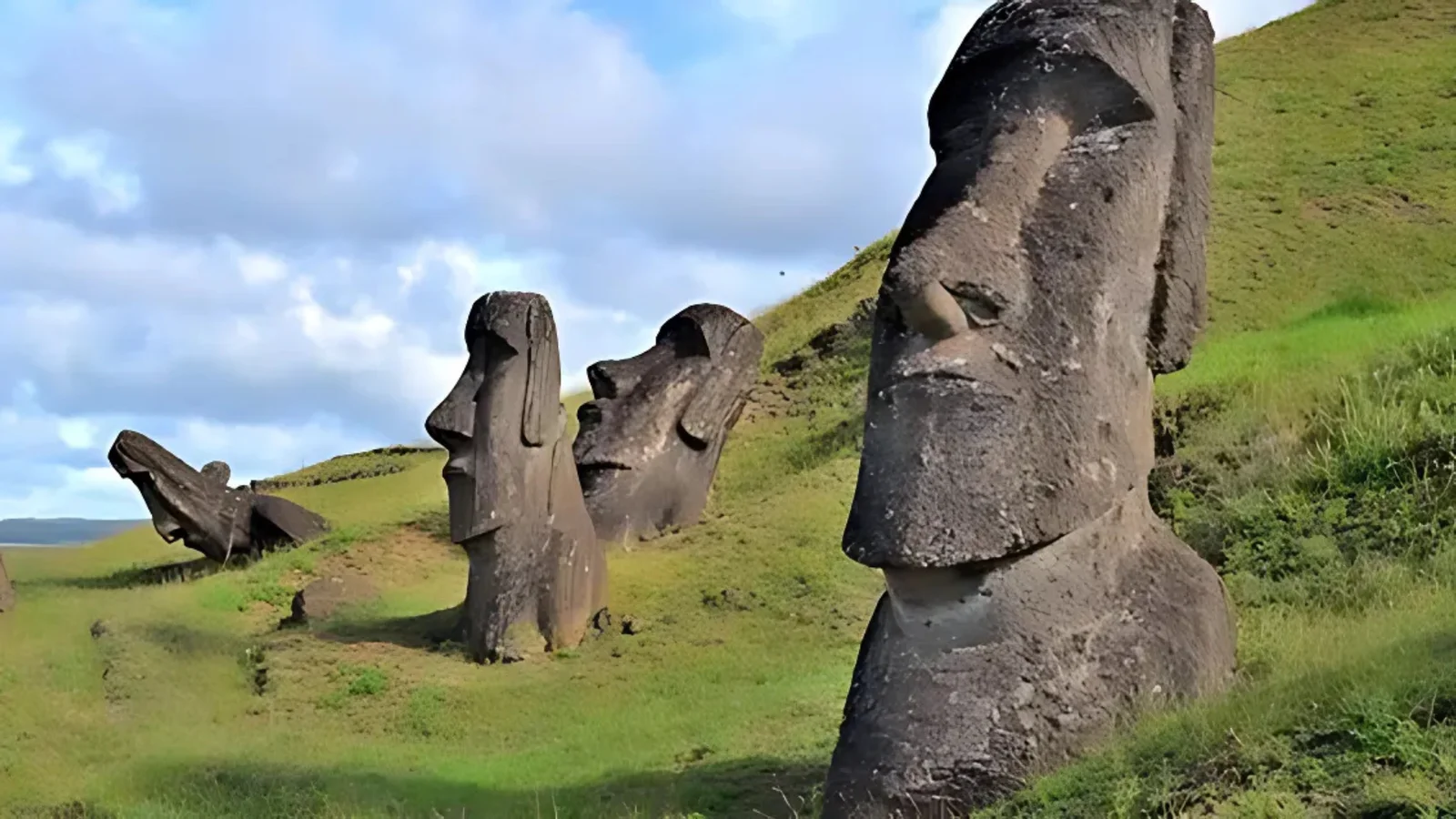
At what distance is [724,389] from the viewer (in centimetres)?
1781

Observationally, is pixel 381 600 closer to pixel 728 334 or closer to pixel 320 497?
pixel 728 334

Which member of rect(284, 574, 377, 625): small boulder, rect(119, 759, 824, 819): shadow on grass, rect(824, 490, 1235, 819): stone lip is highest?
rect(284, 574, 377, 625): small boulder

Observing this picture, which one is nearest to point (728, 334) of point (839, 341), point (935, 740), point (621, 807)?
point (839, 341)

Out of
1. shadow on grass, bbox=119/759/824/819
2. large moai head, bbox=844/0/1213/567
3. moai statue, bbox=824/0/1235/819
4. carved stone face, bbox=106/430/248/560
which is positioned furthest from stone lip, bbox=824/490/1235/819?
carved stone face, bbox=106/430/248/560

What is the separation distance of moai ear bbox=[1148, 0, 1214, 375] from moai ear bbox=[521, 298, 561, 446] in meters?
7.64

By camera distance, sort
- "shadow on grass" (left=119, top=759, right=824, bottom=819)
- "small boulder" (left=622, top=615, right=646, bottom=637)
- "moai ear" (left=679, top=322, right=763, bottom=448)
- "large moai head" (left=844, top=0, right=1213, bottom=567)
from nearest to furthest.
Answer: "large moai head" (left=844, top=0, right=1213, bottom=567) → "shadow on grass" (left=119, top=759, right=824, bottom=819) → "small boulder" (left=622, top=615, right=646, bottom=637) → "moai ear" (left=679, top=322, right=763, bottom=448)

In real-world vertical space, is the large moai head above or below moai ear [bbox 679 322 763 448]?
below

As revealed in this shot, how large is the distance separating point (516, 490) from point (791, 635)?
289 cm

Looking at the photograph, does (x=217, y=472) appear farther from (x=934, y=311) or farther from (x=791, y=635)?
(x=934, y=311)

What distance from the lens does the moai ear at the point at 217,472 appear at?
18.4 meters

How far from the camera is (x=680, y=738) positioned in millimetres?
8633

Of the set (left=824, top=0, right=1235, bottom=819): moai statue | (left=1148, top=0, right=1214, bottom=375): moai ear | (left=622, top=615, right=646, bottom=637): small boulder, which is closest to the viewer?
(left=824, top=0, right=1235, bottom=819): moai statue

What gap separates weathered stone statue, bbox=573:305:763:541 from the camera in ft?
53.5

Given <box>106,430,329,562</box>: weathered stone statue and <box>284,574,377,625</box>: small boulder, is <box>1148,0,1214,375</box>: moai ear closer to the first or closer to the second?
<box>284,574,377,625</box>: small boulder
